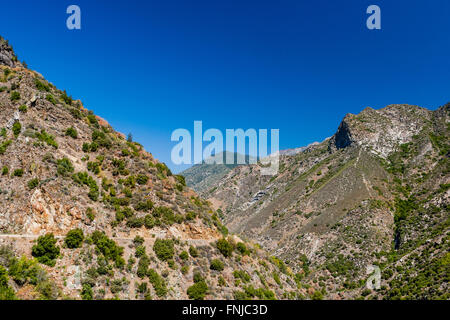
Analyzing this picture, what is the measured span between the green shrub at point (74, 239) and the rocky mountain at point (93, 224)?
0.25ft

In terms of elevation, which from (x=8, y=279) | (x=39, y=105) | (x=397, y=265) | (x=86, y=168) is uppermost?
(x=39, y=105)

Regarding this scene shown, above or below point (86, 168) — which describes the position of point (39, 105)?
above

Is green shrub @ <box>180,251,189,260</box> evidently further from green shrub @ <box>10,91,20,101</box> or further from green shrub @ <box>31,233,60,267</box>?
green shrub @ <box>10,91,20,101</box>

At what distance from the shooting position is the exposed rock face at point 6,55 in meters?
39.8

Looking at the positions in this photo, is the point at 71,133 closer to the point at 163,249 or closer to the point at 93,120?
the point at 93,120

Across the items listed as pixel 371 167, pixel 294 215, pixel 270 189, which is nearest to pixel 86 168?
pixel 294 215

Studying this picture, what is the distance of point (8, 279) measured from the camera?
52.1ft

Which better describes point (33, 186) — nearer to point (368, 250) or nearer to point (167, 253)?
point (167, 253)

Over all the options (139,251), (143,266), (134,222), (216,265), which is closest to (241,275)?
(216,265)

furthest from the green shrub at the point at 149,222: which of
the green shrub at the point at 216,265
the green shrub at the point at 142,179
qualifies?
the green shrub at the point at 216,265

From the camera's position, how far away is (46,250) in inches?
732

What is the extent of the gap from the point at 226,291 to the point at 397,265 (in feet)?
122

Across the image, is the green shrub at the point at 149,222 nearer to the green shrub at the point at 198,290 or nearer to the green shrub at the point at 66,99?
the green shrub at the point at 198,290
